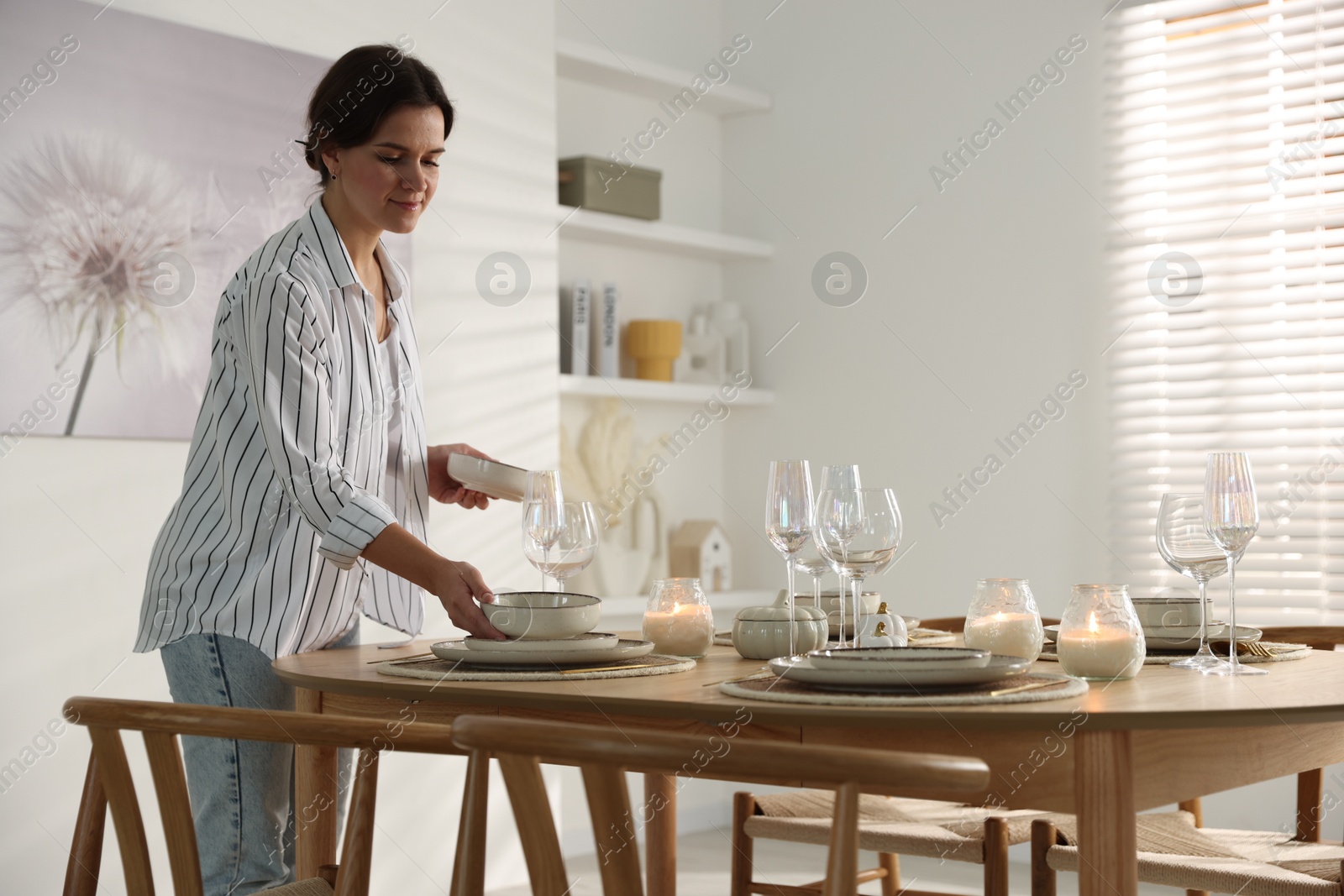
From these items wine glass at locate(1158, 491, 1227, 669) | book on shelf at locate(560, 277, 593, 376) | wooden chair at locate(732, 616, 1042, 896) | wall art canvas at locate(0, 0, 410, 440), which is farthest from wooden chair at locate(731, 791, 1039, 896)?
book on shelf at locate(560, 277, 593, 376)

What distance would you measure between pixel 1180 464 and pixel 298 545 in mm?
2662

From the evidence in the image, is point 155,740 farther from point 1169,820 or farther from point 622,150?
point 622,150

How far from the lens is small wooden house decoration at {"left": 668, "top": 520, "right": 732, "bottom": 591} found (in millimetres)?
4348

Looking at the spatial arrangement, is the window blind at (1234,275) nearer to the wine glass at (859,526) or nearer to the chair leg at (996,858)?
the chair leg at (996,858)

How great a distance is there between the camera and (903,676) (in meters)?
1.29

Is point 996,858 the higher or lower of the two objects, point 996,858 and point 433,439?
the lower

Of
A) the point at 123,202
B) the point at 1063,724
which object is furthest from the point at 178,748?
the point at 123,202

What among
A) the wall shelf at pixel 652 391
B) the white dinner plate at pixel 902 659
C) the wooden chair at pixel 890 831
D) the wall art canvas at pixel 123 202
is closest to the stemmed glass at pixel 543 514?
the white dinner plate at pixel 902 659

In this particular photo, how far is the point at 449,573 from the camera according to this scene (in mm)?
1619

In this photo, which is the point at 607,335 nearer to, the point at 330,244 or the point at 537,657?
the point at 330,244

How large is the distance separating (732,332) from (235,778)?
3.12 metres

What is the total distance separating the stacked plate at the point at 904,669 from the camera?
1294 millimetres

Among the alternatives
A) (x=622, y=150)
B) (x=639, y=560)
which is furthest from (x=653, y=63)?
(x=639, y=560)

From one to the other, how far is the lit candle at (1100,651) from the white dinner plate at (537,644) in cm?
53
